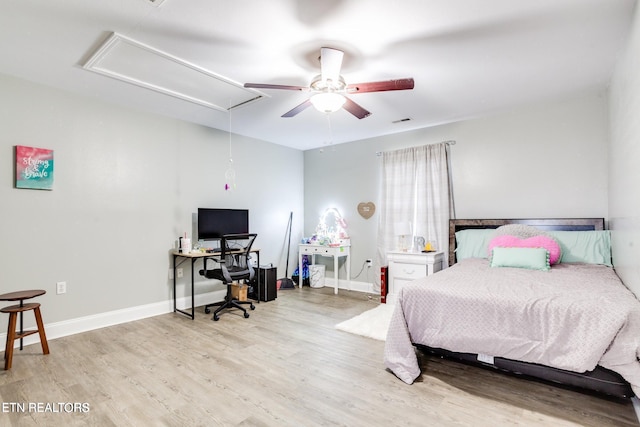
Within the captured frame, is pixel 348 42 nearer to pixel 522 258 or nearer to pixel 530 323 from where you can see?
pixel 530 323

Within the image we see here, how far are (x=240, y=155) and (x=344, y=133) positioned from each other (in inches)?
64.0

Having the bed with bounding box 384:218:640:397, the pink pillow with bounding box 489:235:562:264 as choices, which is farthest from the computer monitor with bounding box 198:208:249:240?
the pink pillow with bounding box 489:235:562:264

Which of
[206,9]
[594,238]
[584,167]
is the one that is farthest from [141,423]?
[584,167]

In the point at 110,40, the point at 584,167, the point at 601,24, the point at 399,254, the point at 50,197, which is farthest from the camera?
the point at 399,254

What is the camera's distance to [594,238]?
328 centimetres

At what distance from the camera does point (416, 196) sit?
4.76m

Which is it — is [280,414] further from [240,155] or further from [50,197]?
[240,155]

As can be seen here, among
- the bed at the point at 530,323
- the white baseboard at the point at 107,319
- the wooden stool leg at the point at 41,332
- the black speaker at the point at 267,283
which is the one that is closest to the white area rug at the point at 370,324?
the bed at the point at 530,323

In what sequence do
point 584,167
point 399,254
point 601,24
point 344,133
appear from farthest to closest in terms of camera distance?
→ point 344,133, point 399,254, point 584,167, point 601,24

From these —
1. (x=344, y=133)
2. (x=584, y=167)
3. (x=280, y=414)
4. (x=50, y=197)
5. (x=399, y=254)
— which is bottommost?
(x=280, y=414)

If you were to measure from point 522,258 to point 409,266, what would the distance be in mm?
1389

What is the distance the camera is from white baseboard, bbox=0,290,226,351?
3.17 metres

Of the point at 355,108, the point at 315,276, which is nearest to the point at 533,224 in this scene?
the point at 355,108

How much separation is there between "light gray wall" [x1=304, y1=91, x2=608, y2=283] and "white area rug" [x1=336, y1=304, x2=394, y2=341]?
1.16 meters
